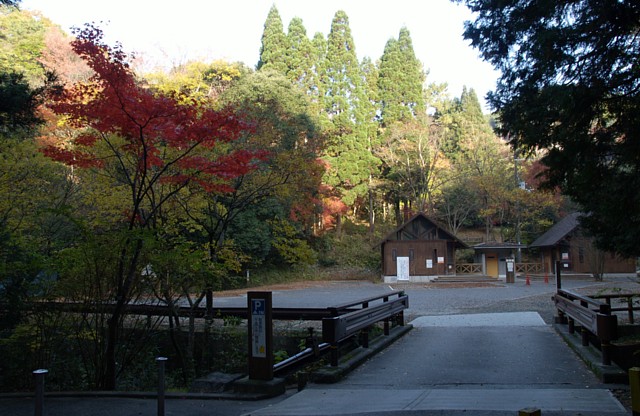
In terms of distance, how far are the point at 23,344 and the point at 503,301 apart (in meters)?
20.3

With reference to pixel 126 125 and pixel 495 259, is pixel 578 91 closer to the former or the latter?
pixel 126 125

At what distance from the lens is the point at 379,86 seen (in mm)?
49812

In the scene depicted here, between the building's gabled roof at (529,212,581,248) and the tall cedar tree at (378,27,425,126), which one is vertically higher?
the tall cedar tree at (378,27,425,126)

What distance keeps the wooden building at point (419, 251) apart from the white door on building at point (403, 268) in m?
0.16

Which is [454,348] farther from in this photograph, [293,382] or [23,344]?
[23,344]

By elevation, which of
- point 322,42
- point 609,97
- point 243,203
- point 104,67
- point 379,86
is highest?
point 322,42

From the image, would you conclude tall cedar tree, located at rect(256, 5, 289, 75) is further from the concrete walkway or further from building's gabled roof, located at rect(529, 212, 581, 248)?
the concrete walkway

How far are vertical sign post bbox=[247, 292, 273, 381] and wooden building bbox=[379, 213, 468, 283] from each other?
111 feet

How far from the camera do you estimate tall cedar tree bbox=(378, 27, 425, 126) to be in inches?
1903

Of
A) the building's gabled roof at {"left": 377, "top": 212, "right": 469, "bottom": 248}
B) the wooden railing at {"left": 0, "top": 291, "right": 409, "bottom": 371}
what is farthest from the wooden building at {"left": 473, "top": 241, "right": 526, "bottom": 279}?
the wooden railing at {"left": 0, "top": 291, "right": 409, "bottom": 371}

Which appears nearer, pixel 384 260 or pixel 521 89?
pixel 521 89

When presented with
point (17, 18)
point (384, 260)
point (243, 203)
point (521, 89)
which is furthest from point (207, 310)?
point (17, 18)

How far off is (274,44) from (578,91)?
130 feet

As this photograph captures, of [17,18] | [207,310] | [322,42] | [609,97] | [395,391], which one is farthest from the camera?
[322,42]
